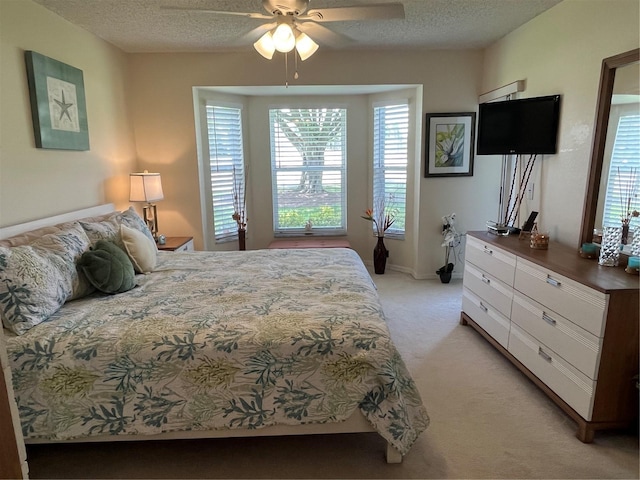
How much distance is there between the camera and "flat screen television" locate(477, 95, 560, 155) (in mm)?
2996

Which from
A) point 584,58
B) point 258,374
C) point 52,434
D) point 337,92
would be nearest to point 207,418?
point 258,374

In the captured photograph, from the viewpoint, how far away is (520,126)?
3.18 meters

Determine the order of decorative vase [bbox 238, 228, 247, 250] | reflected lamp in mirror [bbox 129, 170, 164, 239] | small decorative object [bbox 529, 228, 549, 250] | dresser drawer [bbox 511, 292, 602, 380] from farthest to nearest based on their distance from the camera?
decorative vase [bbox 238, 228, 247, 250] → reflected lamp in mirror [bbox 129, 170, 164, 239] → small decorative object [bbox 529, 228, 549, 250] → dresser drawer [bbox 511, 292, 602, 380]

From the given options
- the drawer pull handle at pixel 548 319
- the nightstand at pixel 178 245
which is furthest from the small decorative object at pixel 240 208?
the drawer pull handle at pixel 548 319

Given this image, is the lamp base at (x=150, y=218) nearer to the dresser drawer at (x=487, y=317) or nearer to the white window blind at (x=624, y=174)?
the dresser drawer at (x=487, y=317)

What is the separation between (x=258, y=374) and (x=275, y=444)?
0.51 metres

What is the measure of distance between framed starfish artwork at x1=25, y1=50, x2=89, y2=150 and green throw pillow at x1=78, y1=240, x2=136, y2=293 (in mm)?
1071

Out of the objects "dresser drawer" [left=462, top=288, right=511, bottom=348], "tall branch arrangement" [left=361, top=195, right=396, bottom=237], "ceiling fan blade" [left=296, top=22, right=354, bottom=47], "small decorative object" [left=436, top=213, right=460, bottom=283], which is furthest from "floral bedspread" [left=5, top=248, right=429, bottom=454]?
"tall branch arrangement" [left=361, top=195, right=396, bottom=237]

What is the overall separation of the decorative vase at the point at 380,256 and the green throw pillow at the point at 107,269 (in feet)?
10.2

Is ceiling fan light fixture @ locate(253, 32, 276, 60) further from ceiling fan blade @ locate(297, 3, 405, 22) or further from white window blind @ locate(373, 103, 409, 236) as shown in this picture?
white window blind @ locate(373, 103, 409, 236)

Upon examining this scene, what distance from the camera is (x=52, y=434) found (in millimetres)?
1755

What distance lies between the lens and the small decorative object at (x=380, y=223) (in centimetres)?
491

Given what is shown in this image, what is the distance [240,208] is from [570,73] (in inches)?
148

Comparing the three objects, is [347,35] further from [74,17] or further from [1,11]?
[1,11]
